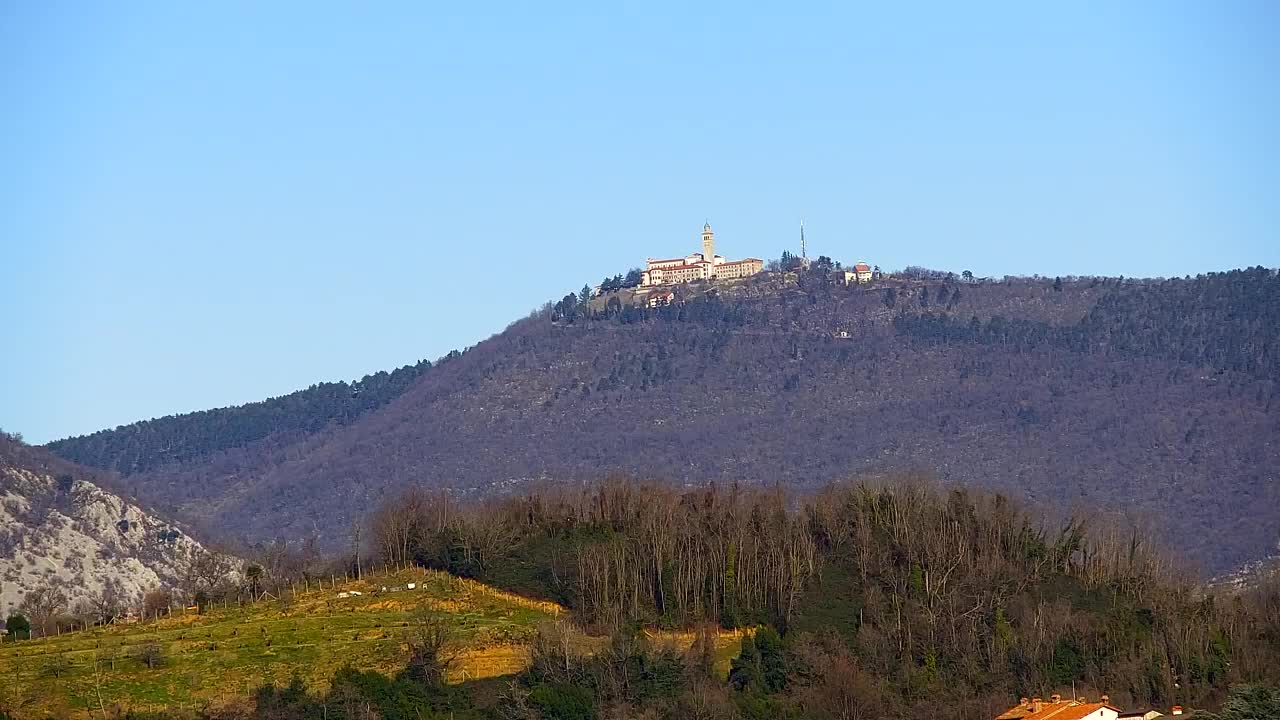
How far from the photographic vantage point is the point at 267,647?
93312 mm

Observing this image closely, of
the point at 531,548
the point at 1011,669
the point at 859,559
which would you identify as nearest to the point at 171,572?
the point at 531,548

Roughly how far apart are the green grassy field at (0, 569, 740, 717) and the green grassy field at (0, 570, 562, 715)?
0.04m

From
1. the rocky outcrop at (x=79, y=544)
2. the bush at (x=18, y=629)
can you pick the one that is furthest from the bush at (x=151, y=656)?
the rocky outcrop at (x=79, y=544)

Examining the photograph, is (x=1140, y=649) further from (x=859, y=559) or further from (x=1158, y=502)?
(x=1158, y=502)

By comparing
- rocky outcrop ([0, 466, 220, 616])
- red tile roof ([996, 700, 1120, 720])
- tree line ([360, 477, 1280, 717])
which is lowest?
red tile roof ([996, 700, 1120, 720])

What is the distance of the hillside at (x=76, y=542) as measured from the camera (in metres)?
143

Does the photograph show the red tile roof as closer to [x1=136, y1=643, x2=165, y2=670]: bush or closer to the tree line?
the tree line

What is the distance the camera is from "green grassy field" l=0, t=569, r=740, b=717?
3396 inches

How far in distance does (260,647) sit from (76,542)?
62958mm

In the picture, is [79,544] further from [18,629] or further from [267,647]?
[267,647]

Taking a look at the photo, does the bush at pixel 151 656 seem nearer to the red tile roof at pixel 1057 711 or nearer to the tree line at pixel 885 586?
the tree line at pixel 885 586

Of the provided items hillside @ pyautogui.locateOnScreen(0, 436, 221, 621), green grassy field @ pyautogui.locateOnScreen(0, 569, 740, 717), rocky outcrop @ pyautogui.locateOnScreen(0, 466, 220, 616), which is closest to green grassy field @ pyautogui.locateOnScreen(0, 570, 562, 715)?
green grassy field @ pyautogui.locateOnScreen(0, 569, 740, 717)

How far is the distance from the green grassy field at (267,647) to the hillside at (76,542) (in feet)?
104

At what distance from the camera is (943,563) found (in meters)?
105
